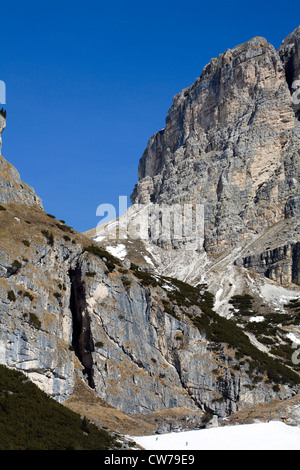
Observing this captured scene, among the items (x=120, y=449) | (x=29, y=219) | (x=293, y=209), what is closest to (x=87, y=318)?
(x=29, y=219)

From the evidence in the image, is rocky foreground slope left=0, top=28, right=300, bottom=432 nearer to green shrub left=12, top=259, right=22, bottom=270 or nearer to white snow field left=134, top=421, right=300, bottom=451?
green shrub left=12, top=259, right=22, bottom=270

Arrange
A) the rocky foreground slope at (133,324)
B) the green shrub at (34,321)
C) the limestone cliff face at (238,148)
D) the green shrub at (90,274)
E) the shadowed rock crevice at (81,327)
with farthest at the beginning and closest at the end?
the limestone cliff face at (238,148) < the green shrub at (90,274) < the shadowed rock crevice at (81,327) < the rocky foreground slope at (133,324) < the green shrub at (34,321)

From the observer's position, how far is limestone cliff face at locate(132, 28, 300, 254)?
411 ft

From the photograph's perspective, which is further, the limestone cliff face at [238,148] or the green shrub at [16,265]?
the limestone cliff face at [238,148]

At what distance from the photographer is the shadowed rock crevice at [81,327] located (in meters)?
50.2

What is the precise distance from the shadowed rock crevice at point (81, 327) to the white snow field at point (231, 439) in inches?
354

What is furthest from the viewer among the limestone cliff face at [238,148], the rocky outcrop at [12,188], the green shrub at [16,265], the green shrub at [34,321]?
the limestone cliff face at [238,148]

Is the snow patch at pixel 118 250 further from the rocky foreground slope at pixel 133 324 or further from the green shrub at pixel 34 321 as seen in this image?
the green shrub at pixel 34 321

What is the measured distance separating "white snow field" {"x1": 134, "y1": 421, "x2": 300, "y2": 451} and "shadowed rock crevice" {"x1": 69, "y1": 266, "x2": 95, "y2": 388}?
8990 mm

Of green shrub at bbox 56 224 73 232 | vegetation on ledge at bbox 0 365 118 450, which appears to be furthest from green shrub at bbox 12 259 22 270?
green shrub at bbox 56 224 73 232

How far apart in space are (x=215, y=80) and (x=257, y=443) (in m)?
125

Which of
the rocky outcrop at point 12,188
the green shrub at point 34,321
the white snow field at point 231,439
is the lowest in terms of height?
the white snow field at point 231,439

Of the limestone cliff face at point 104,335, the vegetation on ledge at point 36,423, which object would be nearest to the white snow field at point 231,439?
the vegetation on ledge at point 36,423

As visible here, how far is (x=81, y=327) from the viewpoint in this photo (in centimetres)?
5272
